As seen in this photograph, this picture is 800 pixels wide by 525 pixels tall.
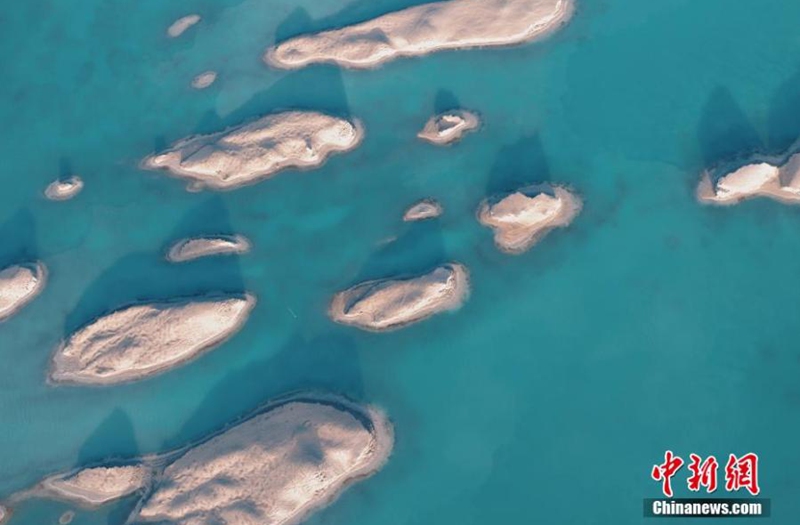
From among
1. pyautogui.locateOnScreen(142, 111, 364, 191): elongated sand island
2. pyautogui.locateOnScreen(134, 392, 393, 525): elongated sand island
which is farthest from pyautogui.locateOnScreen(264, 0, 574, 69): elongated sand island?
pyautogui.locateOnScreen(134, 392, 393, 525): elongated sand island

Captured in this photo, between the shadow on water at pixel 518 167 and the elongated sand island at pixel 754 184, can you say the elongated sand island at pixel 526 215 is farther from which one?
the elongated sand island at pixel 754 184

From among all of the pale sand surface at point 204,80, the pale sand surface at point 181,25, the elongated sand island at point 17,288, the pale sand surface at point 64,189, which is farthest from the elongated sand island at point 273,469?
the pale sand surface at point 181,25

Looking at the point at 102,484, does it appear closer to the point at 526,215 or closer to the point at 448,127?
the point at 526,215

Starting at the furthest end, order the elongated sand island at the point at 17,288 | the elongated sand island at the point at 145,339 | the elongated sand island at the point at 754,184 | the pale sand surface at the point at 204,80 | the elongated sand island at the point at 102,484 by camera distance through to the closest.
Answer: the pale sand surface at the point at 204,80
the elongated sand island at the point at 17,288
the elongated sand island at the point at 754,184
the elongated sand island at the point at 145,339
the elongated sand island at the point at 102,484

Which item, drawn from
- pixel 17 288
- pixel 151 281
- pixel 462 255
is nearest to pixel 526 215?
pixel 462 255

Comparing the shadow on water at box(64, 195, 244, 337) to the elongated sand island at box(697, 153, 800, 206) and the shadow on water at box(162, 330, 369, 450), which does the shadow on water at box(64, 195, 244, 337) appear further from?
the elongated sand island at box(697, 153, 800, 206)

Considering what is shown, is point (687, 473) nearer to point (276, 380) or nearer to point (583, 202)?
point (583, 202)

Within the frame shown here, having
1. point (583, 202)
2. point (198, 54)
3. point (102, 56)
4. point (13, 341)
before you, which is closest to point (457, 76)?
point (583, 202)
